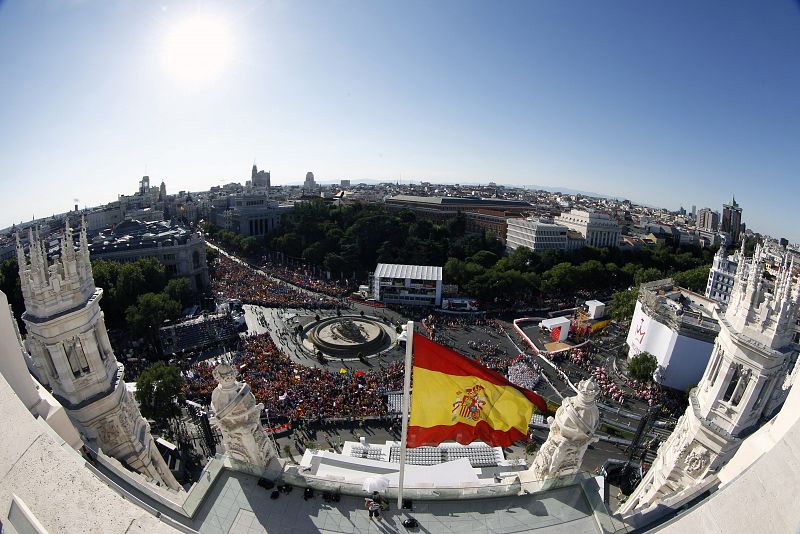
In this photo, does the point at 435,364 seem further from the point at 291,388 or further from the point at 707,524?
the point at 291,388

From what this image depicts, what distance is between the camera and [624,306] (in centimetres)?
4234

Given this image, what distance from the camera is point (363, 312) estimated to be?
4475 centimetres

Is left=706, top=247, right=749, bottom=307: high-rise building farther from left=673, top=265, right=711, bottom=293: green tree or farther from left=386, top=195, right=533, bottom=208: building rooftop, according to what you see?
left=386, top=195, right=533, bottom=208: building rooftop

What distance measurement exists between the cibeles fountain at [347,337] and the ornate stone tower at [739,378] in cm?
2584

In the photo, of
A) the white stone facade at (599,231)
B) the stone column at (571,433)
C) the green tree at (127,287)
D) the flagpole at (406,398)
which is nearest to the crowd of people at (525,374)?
the stone column at (571,433)

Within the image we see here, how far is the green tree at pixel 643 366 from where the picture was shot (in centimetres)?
3120

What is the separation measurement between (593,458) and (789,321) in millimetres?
16255

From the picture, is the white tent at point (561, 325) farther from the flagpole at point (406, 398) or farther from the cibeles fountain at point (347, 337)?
the flagpole at point (406, 398)

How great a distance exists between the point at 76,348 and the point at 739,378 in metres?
18.3

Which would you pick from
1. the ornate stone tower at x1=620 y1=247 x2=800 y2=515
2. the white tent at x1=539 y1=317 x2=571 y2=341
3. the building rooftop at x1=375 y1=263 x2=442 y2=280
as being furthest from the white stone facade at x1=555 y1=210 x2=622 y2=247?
the ornate stone tower at x1=620 y1=247 x2=800 y2=515

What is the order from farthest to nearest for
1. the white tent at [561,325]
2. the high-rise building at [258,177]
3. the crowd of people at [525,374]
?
1. the high-rise building at [258,177]
2. the white tent at [561,325]
3. the crowd of people at [525,374]

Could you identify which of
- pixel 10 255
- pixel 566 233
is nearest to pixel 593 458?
pixel 566 233

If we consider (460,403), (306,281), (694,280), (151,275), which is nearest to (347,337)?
(306,281)

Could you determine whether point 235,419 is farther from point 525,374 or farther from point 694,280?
point 694,280
